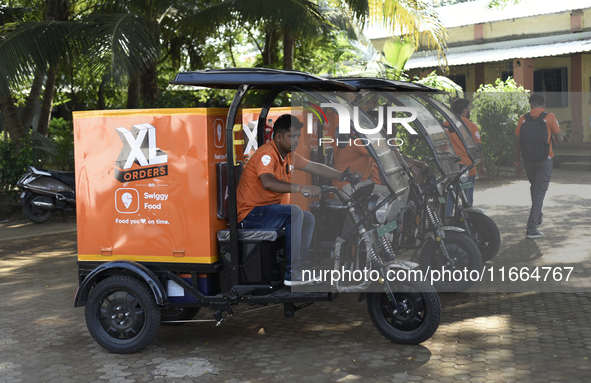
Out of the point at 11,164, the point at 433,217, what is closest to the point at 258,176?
the point at 433,217

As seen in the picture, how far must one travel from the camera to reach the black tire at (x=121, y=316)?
495cm

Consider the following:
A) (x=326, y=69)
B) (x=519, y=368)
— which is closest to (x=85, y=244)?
(x=519, y=368)


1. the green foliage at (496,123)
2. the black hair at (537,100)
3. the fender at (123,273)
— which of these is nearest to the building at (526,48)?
the green foliage at (496,123)

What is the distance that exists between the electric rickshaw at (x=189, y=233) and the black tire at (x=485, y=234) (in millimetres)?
1478

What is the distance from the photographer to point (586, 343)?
4906 millimetres

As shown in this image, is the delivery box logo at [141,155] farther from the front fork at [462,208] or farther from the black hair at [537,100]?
the black hair at [537,100]

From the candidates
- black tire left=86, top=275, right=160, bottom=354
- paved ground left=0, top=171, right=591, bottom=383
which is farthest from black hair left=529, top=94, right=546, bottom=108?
black tire left=86, top=275, right=160, bottom=354

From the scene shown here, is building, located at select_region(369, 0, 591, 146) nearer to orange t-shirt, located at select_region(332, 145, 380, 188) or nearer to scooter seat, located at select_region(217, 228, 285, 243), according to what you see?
orange t-shirt, located at select_region(332, 145, 380, 188)

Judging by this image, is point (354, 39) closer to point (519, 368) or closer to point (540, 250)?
point (540, 250)

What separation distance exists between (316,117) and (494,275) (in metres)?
2.30

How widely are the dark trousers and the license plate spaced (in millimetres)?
1522

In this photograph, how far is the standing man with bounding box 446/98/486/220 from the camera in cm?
609

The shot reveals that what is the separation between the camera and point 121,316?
16.5 feet

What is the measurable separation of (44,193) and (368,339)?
29.1 ft
